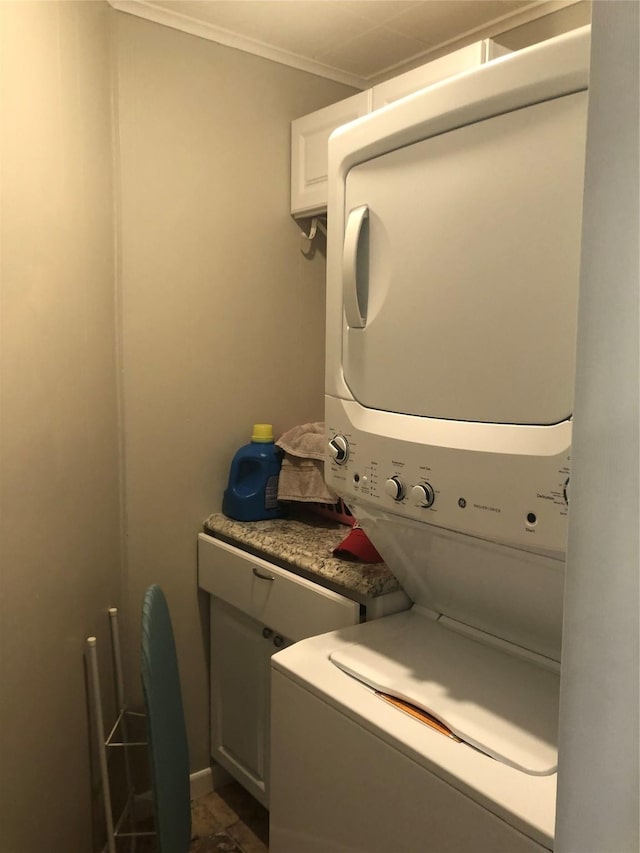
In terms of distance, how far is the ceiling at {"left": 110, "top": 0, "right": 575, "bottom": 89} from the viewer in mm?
1954

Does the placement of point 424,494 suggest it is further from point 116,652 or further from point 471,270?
point 116,652

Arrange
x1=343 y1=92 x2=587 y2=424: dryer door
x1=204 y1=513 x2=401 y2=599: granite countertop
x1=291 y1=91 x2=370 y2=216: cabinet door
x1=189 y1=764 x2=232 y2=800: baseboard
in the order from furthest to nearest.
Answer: x1=189 y1=764 x2=232 y2=800: baseboard
x1=291 y1=91 x2=370 y2=216: cabinet door
x1=204 y1=513 x2=401 y2=599: granite countertop
x1=343 y1=92 x2=587 y2=424: dryer door

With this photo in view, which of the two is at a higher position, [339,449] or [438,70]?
[438,70]

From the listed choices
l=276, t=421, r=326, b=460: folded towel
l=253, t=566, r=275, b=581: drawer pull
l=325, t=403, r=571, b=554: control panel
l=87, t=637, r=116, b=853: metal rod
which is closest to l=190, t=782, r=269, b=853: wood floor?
l=87, t=637, r=116, b=853: metal rod

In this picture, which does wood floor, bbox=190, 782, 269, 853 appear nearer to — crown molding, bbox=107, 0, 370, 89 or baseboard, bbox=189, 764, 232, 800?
baseboard, bbox=189, 764, 232, 800

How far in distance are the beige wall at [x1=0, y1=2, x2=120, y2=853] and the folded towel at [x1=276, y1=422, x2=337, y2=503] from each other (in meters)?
0.57

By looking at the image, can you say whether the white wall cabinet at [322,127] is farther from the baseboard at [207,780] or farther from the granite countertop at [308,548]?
the baseboard at [207,780]

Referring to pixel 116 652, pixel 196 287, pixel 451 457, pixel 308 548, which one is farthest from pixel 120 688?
pixel 451 457

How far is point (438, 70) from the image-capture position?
185 centimetres

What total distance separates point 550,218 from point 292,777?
118 centimetres

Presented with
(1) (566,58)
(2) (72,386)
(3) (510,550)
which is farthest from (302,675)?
(1) (566,58)

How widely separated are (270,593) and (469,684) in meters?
0.81

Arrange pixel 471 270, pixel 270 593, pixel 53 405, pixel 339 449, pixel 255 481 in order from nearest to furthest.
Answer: pixel 471 270 → pixel 339 449 → pixel 53 405 → pixel 270 593 → pixel 255 481

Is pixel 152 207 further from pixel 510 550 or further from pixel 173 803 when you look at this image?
pixel 173 803
